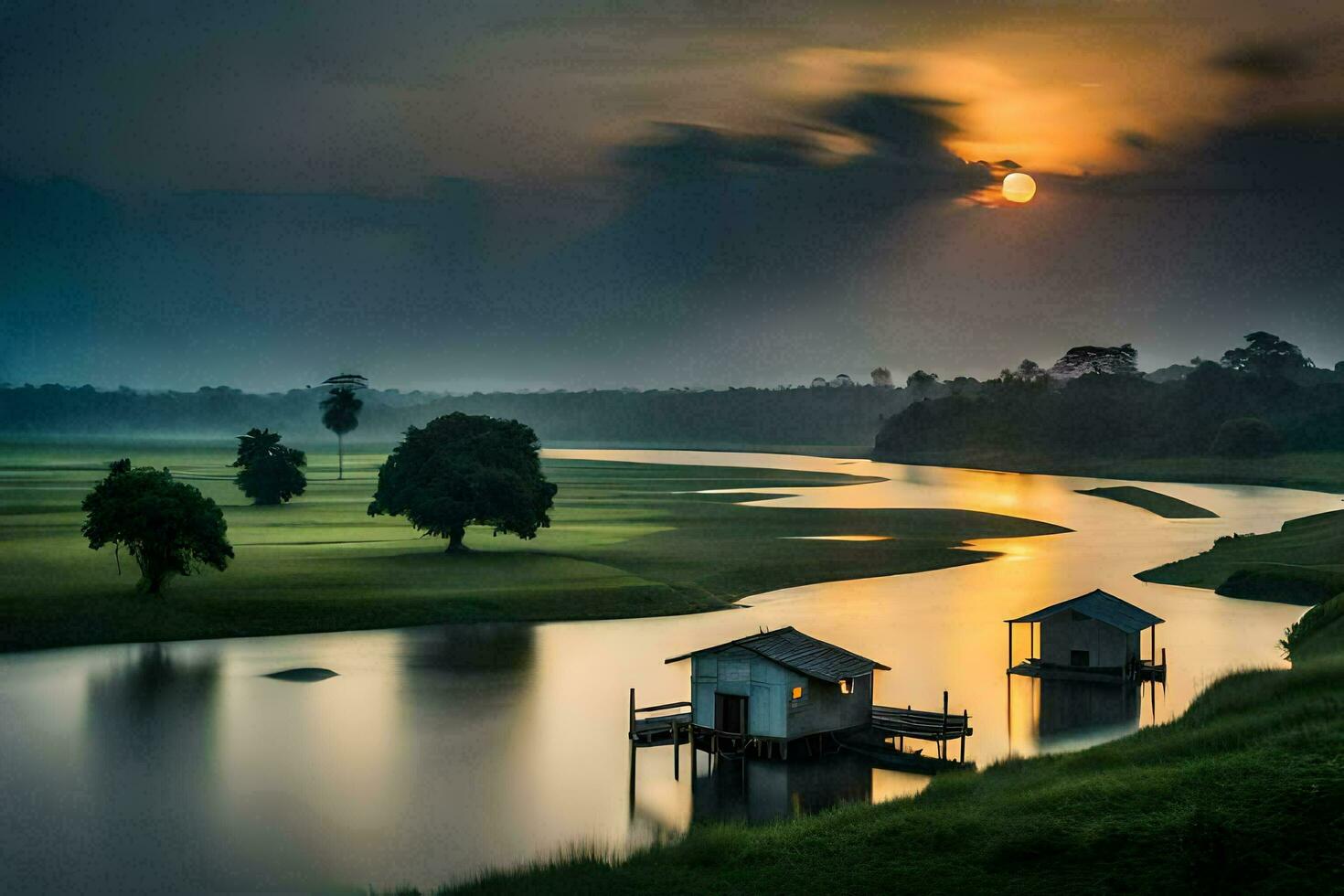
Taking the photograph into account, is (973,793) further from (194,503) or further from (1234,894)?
(194,503)

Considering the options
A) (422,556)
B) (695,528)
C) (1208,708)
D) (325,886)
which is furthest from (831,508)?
(325,886)

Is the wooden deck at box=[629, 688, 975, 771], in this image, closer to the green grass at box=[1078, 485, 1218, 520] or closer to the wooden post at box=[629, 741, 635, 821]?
the wooden post at box=[629, 741, 635, 821]

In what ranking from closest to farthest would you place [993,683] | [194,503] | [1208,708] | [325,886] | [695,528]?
[325,886]
[1208,708]
[993,683]
[194,503]
[695,528]

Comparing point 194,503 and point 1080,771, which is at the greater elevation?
Answer: point 194,503

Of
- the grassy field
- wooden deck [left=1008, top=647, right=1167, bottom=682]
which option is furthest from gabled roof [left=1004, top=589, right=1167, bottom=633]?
the grassy field

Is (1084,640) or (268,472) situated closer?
(1084,640)

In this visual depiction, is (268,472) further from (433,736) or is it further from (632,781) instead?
(632,781)

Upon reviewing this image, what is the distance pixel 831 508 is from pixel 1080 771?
11179 centimetres

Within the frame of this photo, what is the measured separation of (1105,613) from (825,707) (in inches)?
693

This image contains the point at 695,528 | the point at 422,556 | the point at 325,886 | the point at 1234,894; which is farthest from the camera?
the point at 695,528

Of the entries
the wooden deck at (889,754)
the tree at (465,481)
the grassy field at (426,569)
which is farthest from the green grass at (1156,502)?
the wooden deck at (889,754)

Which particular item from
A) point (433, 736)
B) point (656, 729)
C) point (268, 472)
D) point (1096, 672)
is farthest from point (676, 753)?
point (268, 472)

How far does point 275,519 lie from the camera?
12131 cm

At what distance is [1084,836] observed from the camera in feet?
93.6
